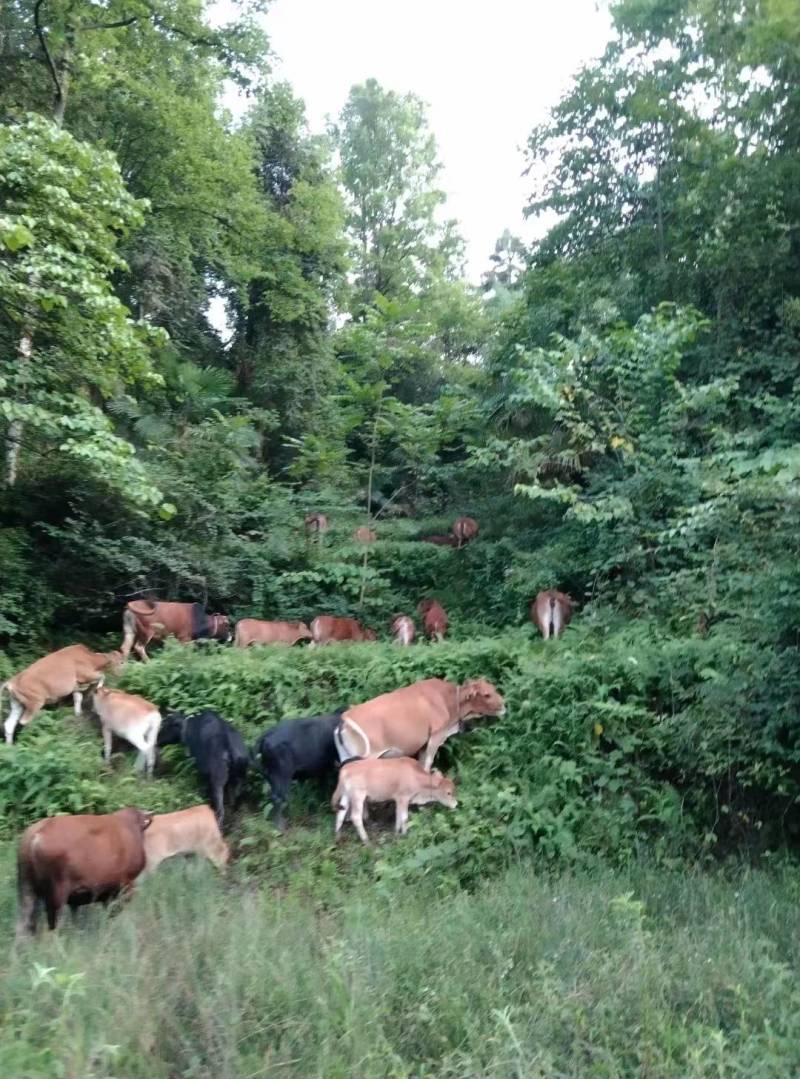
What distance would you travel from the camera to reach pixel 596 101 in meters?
16.5

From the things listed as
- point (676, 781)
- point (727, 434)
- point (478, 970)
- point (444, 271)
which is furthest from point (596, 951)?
point (444, 271)

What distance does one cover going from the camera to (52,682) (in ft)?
31.6

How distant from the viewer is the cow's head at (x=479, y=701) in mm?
8656

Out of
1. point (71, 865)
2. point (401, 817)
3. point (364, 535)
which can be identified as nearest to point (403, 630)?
point (364, 535)

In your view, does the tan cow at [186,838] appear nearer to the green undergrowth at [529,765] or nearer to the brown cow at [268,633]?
the green undergrowth at [529,765]

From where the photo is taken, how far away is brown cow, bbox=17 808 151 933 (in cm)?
584

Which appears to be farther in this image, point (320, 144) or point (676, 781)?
point (320, 144)

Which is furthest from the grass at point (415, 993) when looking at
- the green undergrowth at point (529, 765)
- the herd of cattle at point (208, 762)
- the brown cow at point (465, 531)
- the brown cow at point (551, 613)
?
the brown cow at point (465, 531)

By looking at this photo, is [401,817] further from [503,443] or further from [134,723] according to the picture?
[503,443]

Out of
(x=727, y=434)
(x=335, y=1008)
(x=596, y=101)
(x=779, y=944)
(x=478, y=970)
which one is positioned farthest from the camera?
(x=596, y=101)

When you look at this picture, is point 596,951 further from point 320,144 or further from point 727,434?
point 320,144

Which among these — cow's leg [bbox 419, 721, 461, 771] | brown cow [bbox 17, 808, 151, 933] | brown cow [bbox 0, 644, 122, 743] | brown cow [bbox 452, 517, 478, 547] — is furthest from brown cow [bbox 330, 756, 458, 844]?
brown cow [bbox 452, 517, 478, 547]

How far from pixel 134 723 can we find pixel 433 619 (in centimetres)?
537

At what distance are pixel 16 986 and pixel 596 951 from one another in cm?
289
